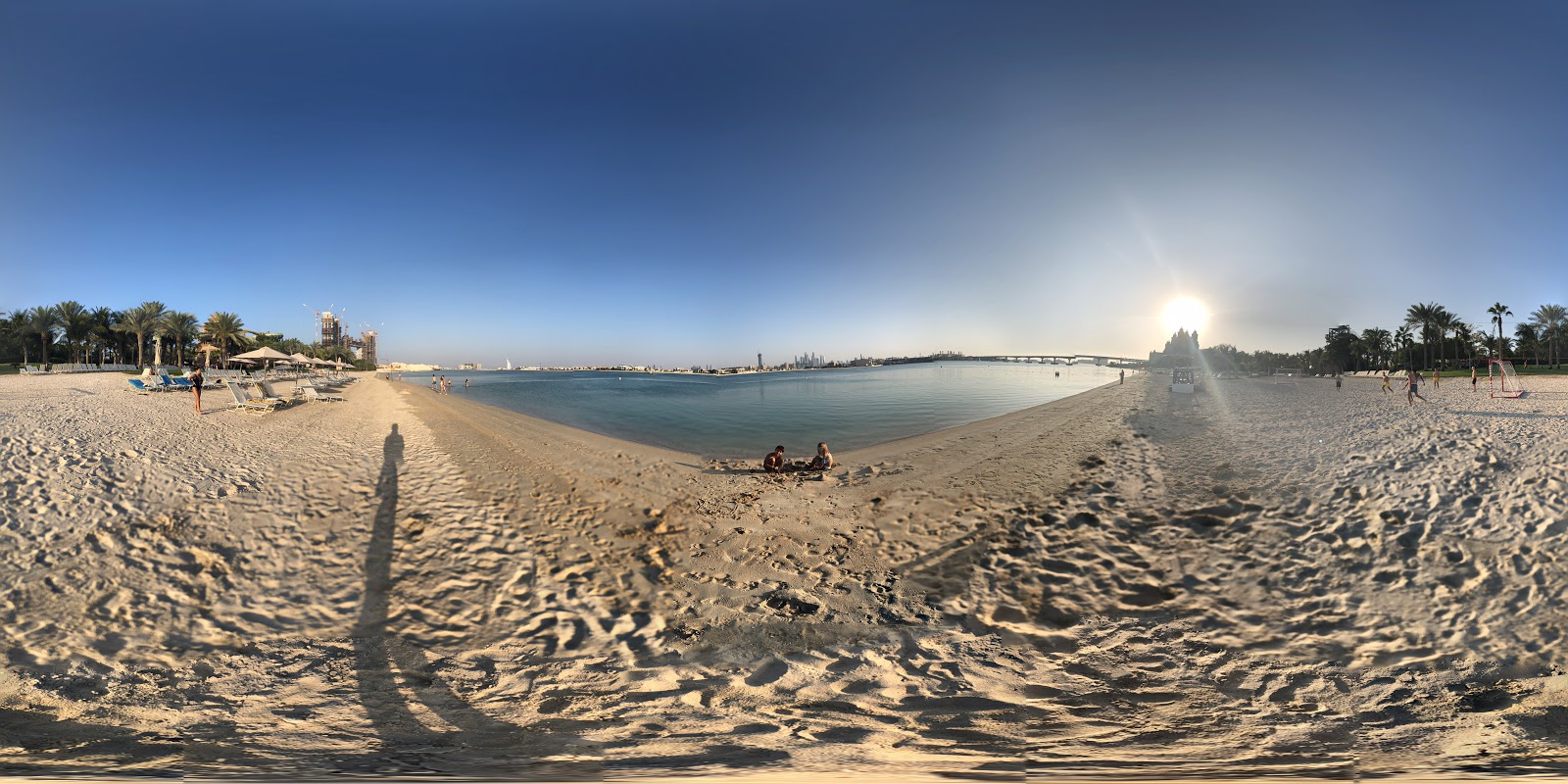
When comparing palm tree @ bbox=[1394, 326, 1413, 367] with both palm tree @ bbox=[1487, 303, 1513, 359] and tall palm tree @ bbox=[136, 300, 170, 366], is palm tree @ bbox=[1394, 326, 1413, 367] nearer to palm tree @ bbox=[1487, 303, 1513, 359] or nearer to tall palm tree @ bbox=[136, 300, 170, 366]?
palm tree @ bbox=[1487, 303, 1513, 359]

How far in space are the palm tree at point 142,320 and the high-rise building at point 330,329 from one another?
476ft

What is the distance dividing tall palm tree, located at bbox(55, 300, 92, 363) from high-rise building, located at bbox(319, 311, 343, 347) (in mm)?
141882

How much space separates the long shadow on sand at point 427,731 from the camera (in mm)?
3193

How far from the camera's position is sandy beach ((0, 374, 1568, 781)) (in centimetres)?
355

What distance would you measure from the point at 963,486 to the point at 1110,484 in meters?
2.97

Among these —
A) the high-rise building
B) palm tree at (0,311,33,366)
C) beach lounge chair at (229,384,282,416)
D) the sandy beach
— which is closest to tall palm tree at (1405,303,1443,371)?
the sandy beach

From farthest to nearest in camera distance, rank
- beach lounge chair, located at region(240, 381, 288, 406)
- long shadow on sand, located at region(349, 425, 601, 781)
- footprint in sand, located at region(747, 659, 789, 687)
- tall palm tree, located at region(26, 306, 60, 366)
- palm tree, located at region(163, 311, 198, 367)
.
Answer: palm tree, located at region(163, 311, 198, 367)
tall palm tree, located at region(26, 306, 60, 366)
beach lounge chair, located at region(240, 381, 288, 406)
footprint in sand, located at region(747, 659, 789, 687)
long shadow on sand, located at region(349, 425, 601, 781)

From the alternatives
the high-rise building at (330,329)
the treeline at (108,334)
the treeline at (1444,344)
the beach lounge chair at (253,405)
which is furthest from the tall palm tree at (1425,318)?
the high-rise building at (330,329)

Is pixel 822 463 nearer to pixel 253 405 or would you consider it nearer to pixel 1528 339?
pixel 253 405

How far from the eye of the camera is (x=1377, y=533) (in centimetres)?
731

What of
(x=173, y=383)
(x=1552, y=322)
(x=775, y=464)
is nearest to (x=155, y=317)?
(x=173, y=383)

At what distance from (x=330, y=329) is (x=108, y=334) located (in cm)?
14151

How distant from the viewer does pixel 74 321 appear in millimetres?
59344

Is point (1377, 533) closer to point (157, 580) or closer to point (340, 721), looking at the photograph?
point (340, 721)
